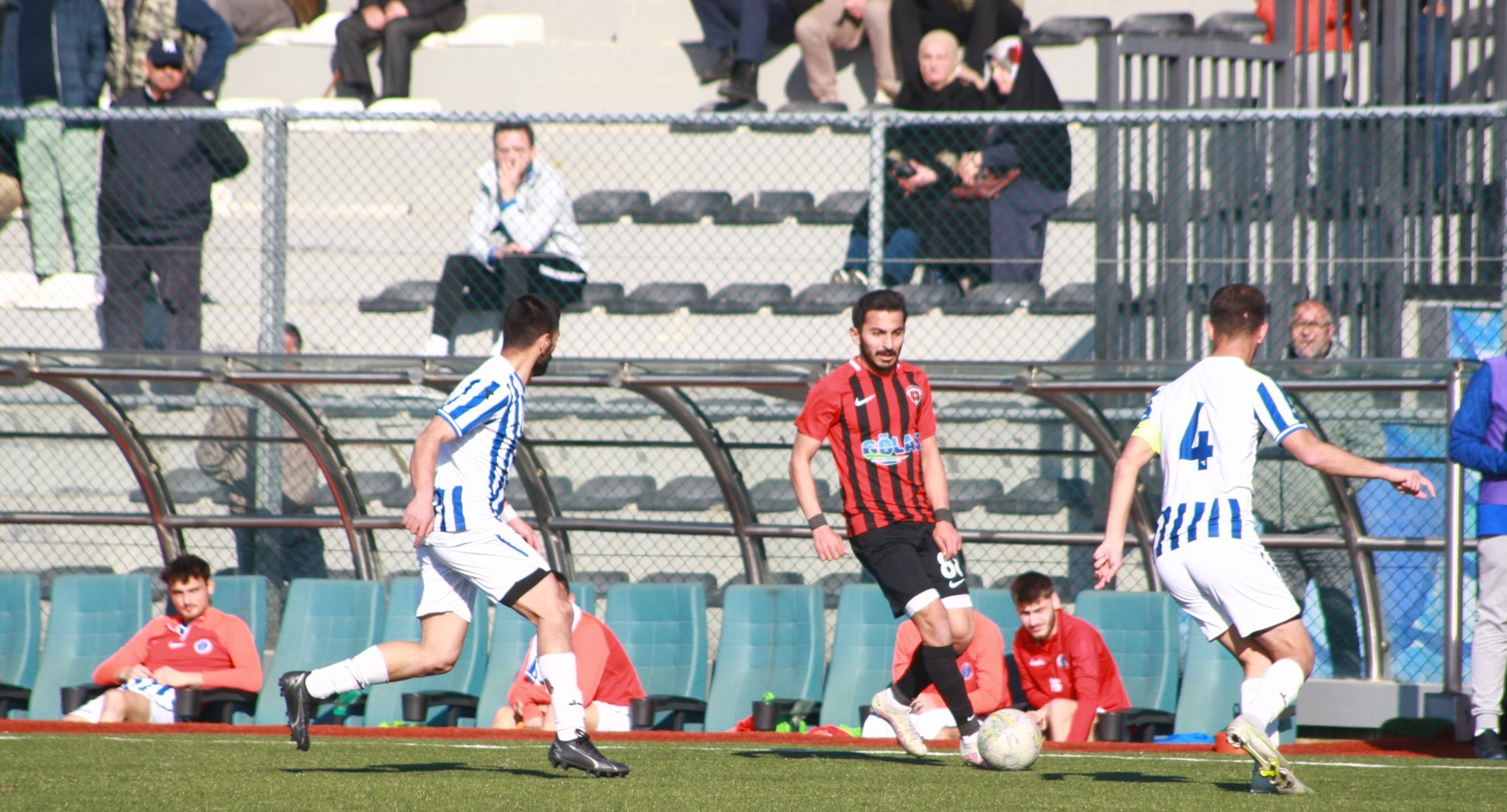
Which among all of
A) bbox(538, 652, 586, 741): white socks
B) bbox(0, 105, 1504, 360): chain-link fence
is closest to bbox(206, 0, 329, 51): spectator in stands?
bbox(0, 105, 1504, 360): chain-link fence

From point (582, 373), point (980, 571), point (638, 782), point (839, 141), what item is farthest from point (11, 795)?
point (839, 141)

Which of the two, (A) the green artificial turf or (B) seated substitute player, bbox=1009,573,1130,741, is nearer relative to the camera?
(A) the green artificial turf

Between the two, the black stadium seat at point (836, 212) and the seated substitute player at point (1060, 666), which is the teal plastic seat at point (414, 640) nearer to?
the seated substitute player at point (1060, 666)

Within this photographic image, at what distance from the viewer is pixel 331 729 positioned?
27.8 ft

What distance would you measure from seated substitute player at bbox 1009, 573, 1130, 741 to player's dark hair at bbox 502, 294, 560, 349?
3.20m

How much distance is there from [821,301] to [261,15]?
8178 millimetres

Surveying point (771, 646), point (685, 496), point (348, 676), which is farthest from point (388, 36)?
point (348, 676)

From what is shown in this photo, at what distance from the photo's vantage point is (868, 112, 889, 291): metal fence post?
9.19 metres

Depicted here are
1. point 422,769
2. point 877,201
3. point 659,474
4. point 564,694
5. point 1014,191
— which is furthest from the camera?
point 1014,191

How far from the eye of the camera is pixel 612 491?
32.0 feet

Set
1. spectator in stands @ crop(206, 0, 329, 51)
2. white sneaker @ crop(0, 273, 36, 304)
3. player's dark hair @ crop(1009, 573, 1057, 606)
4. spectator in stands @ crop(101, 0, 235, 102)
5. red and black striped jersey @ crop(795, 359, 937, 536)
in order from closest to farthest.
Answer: red and black striped jersey @ crop(795, 359, 937, 536)
player's dark hair @ crop(1009, 573, 1057, 606)
white sneaker @ crop(0, 273, 36, 304)
spectator in stands @ crop(101, 0, 235, 102)
spectator in stands @ crop(206, 0, 329, 51)

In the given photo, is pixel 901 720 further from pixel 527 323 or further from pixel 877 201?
pixel 877 201

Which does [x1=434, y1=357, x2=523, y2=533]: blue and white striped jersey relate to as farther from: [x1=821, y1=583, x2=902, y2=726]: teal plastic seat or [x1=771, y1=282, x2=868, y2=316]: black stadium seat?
[x1=771, y1=282, x2=868, y2=316]: black stadium seat

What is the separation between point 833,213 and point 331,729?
5.46m
